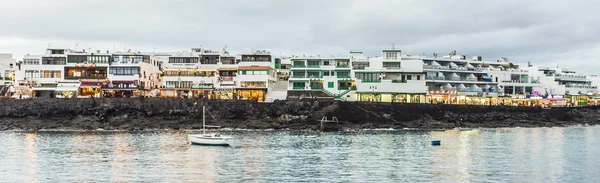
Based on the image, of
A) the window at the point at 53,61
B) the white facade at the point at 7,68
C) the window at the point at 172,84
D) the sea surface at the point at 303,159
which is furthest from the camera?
the white facade at the point at 7,68

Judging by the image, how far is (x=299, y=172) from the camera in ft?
184

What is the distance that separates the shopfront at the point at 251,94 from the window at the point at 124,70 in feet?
72.5

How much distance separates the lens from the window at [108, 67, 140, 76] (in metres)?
137

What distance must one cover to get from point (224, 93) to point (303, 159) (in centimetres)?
7343

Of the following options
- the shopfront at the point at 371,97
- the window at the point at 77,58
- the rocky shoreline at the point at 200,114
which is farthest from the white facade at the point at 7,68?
the shopfront at the point at 371,97

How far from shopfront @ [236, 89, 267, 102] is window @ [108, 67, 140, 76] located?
22.1m

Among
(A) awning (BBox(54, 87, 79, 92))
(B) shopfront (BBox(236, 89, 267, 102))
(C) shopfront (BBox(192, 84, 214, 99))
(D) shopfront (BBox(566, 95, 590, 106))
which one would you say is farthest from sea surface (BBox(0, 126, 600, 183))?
(D) shopfront (BBox(566, 95, 590, 106))

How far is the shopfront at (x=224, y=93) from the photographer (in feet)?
445

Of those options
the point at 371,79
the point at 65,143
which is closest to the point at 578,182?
the point at 65,143

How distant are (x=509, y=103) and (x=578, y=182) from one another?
99.9 m

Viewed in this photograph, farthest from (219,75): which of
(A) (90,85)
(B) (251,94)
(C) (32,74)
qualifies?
(C) (32,74)

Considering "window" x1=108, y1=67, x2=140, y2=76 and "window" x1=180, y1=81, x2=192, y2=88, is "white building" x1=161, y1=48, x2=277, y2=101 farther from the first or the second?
"window" x1=108, y1=67, x2=140, y2=76

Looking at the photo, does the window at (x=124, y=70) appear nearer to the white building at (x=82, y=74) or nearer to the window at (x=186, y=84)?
the white building at (x=82, y=74)

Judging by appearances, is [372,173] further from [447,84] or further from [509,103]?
[509,103]
